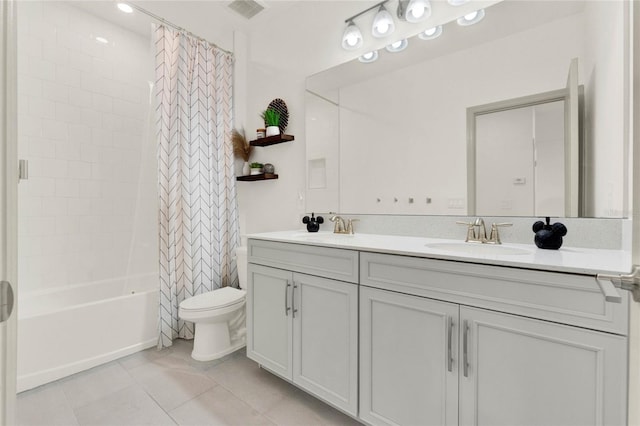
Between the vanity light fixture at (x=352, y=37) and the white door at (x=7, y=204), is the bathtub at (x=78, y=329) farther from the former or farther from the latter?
the vanity light fixture at (x=352, y=37)

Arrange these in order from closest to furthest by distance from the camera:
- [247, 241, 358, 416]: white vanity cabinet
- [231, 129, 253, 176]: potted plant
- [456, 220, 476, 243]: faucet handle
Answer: [247, 241, 358, 416]: white vanity cabinet < [456, 220, 476, 243]: faucet handle < [231, 129, 253, 176]: potted plant

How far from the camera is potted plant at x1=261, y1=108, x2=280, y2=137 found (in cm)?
244

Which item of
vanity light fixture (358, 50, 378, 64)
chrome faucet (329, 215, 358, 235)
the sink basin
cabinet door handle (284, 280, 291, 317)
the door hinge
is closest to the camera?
the door hinge

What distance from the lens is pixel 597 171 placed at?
1282 millimetres

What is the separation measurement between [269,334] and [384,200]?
3.63 feet

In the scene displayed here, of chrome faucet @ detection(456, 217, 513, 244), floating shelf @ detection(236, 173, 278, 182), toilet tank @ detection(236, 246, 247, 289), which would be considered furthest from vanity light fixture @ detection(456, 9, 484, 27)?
toilet tank @ detection(236, 246, 247, 289)

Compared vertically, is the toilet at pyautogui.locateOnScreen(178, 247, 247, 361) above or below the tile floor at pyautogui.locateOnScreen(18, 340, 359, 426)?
above

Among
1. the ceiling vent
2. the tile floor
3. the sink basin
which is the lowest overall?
the tile floor

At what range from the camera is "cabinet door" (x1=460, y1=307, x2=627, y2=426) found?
85 cm

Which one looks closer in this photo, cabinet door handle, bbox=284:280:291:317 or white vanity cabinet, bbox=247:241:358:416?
white vanity cabinet, bbox=247:241:358:416

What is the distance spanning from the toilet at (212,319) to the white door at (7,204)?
1504mm

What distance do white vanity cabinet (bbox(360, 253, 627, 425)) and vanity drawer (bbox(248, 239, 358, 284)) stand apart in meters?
0.09

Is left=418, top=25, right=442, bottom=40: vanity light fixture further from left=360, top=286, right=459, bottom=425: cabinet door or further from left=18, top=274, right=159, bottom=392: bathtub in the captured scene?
left=18, top=274, right=159, bottom=392: bathtub

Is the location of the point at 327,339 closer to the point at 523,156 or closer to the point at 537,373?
the point at 537,373
